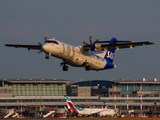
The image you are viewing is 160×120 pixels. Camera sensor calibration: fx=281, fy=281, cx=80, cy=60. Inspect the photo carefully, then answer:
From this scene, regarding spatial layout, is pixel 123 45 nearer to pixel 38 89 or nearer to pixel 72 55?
pixel 72 55

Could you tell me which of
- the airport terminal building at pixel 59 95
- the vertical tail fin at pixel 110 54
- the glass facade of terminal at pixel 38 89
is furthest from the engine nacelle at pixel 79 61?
the glass facade of terminal at pixel 38 89

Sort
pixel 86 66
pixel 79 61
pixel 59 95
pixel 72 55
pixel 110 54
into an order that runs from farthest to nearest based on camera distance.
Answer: pixel 59 95 < pixel 110 54 < pixel 86 66 < pixel 79 61 < pixel 72 55

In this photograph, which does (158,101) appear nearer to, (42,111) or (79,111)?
(79,111)

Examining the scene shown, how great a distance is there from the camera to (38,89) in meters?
97.8

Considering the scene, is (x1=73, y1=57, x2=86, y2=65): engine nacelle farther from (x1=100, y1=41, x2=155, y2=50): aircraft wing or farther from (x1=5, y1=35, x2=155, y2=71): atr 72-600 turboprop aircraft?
(x1=100, y1=41, x2=155, y2=50): aircraft wing

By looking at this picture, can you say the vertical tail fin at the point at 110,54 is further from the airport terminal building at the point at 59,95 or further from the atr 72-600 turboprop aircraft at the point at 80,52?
the airport terminal building at the point at 59,95

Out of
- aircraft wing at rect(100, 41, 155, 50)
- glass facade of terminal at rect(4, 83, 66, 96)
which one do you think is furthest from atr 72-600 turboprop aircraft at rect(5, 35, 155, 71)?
glass facade of terminal at rect(4, 83, 66, 96)

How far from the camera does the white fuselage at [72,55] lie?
3687cm

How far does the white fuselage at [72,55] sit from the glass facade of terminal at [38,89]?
54064 millimetres

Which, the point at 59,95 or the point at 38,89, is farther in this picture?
the point at 59,95

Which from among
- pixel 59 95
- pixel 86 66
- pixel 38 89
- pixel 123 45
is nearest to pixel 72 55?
pixel 86 66

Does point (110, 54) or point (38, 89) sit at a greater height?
point (110, 54)

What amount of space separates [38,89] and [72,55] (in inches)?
2365

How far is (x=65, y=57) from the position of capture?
3925 centimetres
